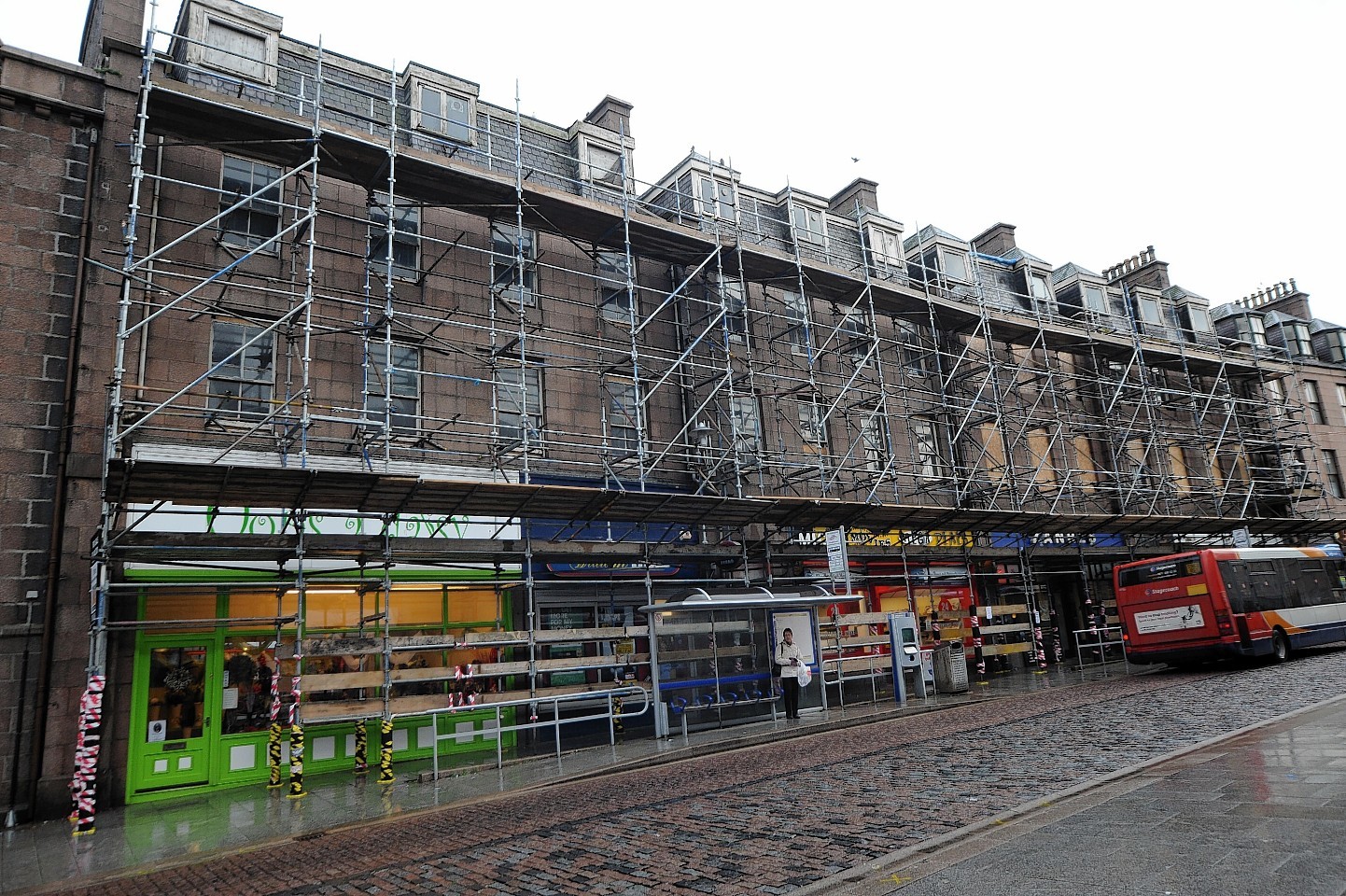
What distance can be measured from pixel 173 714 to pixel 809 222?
19.4 metres

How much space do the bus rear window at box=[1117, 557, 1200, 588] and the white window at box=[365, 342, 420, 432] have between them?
57.0ft

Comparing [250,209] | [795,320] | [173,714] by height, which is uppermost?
[250,209]

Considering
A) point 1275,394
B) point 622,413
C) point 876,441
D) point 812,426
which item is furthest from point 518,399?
point 1275,394

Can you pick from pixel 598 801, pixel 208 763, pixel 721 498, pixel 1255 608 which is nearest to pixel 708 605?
pixel 721 498

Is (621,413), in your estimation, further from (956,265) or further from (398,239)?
(956,265)

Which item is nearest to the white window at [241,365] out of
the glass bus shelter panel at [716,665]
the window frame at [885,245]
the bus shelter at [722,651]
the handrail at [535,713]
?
the handrail at [535,713]

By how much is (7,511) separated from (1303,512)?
3989 cm

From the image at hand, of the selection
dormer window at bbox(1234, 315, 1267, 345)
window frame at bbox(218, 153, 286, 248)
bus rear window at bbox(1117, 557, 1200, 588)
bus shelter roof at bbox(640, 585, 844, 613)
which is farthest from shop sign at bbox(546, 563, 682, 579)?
dormer window at bbox(1234, 315, 1267, 345)

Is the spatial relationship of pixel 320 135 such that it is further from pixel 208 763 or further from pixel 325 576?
pixel 208 763

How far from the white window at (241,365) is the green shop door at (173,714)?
12.9 ft

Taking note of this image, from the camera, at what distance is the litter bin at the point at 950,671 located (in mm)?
19578

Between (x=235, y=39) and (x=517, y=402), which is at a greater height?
(x=235, y=39)

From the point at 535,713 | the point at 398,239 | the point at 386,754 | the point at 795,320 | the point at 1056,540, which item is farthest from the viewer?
the point at 1056,540

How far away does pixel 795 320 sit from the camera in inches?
846
